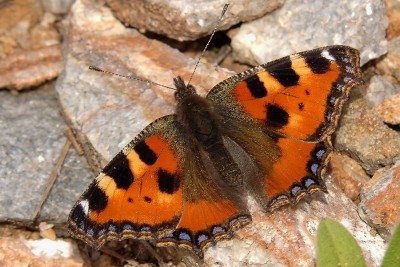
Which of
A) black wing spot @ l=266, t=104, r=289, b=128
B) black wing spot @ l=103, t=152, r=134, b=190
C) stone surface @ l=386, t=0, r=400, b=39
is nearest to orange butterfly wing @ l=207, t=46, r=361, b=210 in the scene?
black wing spot @ l=266, t=104, r=289, b=128

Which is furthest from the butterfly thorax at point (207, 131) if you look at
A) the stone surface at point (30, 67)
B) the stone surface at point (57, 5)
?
the stone surface at point (57, 5)

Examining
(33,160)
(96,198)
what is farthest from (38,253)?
(96,198)

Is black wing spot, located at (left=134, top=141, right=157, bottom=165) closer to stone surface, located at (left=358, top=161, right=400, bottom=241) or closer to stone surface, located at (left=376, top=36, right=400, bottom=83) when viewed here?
stone surface, located at (left=358, top=161, right=400, bottom=241)

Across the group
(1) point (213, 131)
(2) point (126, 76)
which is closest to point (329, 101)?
(1) point (213, 131)

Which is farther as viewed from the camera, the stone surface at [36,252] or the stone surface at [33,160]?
the stone surface at [33,160]

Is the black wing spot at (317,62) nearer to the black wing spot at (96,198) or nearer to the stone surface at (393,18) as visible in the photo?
the stone surface at (393,18)

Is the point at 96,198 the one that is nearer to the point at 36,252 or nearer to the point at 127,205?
the point at 127,205

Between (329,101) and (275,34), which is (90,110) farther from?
(329,101)
